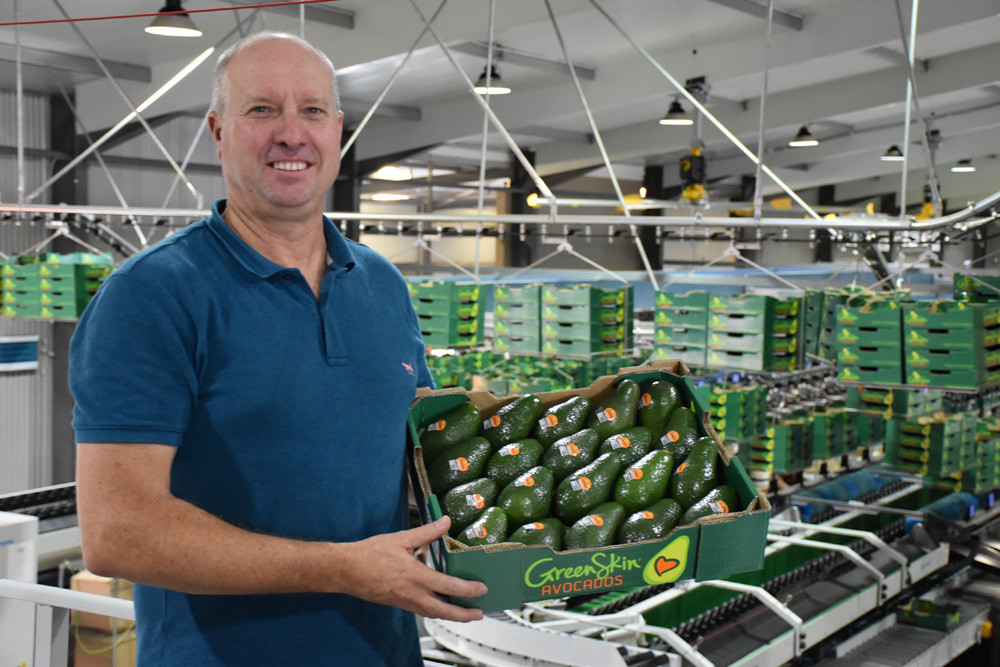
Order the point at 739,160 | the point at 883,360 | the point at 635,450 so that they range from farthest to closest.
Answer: the point at 739,160 < the point at 883,360 < the point at 635,450

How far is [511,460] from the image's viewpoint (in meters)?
1.93

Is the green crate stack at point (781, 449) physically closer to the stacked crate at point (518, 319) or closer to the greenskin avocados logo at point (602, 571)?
the stacked crate at point (518, 319)

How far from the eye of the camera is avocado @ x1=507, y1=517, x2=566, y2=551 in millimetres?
1692

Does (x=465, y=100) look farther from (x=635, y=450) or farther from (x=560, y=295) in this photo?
(x=635, y=450)

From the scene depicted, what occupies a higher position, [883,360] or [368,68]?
[368,68]

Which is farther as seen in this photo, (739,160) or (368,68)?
(739,160)

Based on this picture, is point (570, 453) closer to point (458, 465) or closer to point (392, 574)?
point (458, 465)

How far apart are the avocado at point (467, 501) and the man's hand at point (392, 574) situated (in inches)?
13.8

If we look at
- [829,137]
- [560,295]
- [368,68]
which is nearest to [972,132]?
[829,137]

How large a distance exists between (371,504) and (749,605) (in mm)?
3898

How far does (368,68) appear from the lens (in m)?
11.0

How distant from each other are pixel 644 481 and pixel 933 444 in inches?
262

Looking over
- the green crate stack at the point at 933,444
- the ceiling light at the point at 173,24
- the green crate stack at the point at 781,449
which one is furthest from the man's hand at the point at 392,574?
the green crate stack at the point at 933,444

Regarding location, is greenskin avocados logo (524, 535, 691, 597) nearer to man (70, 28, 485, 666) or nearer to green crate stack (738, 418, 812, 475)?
man (70, 28, 485, 666)
